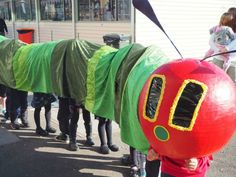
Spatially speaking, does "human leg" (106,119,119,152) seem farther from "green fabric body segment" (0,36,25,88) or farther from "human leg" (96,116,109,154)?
"green fabric body segment" (0,36,25,88)

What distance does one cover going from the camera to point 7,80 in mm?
5281

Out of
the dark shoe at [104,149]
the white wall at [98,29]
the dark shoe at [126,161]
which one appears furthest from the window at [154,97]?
the white wall at [98,29]

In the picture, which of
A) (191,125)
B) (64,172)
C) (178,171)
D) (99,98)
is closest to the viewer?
(191,125)

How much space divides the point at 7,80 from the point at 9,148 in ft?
3.31

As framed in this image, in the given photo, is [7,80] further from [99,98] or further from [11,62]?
[99,98]

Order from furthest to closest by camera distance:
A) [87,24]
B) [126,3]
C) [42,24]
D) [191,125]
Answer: [42,24] < [87,24] < [126,3] < [191,125]

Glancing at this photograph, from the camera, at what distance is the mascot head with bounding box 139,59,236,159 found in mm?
1924

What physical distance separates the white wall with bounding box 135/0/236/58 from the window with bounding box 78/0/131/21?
69cm

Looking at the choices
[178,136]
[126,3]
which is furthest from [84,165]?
[126,3]

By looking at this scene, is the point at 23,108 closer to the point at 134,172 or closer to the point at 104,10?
the point at 134,172

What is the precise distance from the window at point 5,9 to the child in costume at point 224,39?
1336 centimetres

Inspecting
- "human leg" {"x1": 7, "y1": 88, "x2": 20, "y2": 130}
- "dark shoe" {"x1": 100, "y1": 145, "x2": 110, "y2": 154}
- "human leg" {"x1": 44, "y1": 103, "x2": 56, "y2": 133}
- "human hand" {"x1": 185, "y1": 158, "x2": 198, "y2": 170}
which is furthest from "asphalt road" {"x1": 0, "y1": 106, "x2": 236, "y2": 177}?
"human hand" {"x1": 185, "y1": 158, "x2": 198, "y2": 170}

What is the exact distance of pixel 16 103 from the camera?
5.81m

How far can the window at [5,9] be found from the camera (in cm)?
1750
